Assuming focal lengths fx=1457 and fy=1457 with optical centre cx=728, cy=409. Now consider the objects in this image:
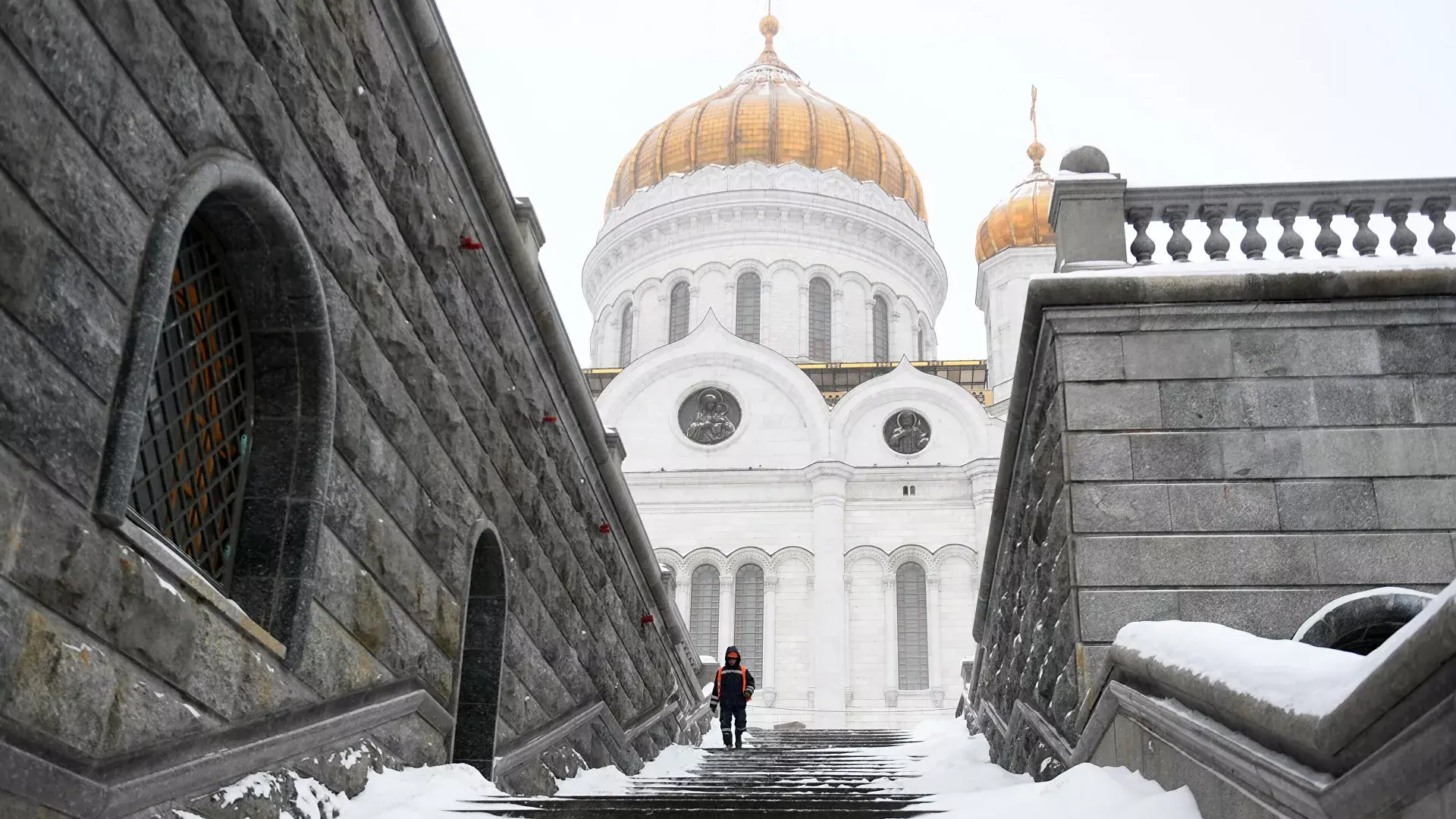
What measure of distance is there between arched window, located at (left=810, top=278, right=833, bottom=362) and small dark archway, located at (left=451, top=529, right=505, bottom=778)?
2819cm

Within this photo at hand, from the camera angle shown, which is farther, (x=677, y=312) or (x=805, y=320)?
(x=677, y=312)

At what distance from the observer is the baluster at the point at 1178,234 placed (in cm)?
902

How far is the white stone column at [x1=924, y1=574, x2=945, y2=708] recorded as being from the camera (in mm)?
27341

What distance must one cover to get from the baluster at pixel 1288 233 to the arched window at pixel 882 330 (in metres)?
28.1

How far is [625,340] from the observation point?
38.2 meters

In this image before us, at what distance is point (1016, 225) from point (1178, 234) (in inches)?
1143

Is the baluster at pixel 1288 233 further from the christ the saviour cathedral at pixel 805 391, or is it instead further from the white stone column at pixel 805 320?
the white stone column at pixel 805 320

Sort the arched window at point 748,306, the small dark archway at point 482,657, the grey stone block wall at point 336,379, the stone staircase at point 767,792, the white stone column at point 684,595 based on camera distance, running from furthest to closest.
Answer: the arched window at point 748,306, the white stone column at point 684,595, the small dark archway at point 482,657, the stone staircase at point 767,792, the grey stone block wall at point 336,379

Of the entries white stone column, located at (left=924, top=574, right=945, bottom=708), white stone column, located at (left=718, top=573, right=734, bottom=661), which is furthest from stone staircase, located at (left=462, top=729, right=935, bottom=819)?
white stone column, located at (left=718, top=573, right=734, bottom=661)

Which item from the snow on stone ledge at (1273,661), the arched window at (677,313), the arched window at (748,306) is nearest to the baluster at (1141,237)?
the snow on stone ledge at (1273,661)

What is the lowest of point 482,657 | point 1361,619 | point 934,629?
point 482,657

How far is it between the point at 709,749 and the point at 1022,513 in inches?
255

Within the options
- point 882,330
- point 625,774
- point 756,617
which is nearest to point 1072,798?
point 625,774

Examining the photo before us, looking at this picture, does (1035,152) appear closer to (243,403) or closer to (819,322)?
(819,322)
